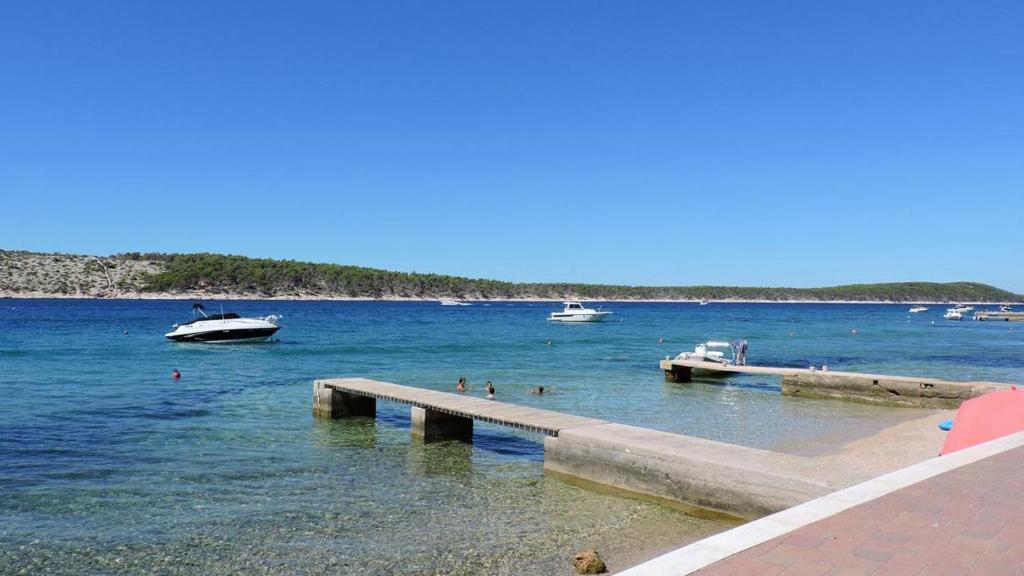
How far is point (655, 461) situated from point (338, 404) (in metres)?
10.4

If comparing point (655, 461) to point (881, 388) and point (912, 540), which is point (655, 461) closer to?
point (912, 540)

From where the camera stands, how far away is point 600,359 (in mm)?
40156

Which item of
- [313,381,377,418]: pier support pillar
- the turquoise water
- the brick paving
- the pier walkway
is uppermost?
the brick paving

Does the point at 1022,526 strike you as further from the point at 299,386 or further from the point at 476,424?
the point at 299,386

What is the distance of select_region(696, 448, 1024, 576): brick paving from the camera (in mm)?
5055

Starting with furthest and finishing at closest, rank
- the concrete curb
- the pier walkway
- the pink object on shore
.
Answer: the pier walkway → the pink object on shore → the concrete curb

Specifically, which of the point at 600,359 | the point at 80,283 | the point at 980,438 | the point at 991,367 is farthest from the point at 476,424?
the point at 80,283

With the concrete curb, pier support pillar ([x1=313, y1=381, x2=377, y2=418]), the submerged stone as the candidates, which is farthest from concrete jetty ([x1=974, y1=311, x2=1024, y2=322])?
the submerged stone

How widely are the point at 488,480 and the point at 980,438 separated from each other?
7.67 meters

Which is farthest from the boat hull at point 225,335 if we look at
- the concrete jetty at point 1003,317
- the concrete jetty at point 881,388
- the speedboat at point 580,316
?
the concrete jetty at point 1003,317

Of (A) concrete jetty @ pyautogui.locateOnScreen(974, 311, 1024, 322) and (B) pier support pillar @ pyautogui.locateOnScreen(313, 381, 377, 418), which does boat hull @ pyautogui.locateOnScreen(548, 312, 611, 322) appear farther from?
(B) pier support pillar @ pyautogui.locateOnScreen(313, 381, 377, 418)

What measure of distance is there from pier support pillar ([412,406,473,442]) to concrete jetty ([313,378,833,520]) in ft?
0.07

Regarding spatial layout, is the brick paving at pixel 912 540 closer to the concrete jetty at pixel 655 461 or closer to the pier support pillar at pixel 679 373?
the concrete jetty at pixel 655 461

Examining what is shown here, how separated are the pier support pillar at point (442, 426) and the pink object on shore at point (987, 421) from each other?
29.9 feet
